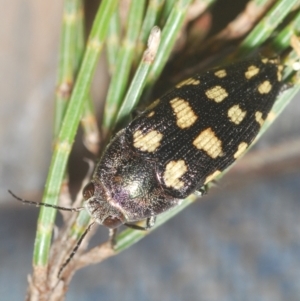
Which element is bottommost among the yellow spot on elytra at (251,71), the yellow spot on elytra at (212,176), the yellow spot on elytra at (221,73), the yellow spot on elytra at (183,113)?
the yellow spot on elytra at (212,176)

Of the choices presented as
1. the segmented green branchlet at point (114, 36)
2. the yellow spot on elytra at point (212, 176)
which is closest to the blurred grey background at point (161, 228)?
the yellow spot on elytra at point (212, 176)

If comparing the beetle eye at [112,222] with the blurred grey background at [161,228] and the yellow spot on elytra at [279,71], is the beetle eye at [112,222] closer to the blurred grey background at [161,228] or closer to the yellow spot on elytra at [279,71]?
the yellow spot on elytra at [279,71]

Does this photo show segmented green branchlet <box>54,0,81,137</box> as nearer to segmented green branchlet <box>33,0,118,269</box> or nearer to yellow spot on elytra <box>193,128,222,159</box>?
segmented green branchlet <box>33,0,118,269</box>

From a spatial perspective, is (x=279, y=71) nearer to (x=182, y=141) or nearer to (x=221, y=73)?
(x=221, y=73)

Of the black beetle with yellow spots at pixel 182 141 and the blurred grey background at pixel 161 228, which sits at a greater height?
the black beetle with yellow spots at pixel 182 141

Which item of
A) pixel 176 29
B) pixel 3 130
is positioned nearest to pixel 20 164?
pixel 3 130

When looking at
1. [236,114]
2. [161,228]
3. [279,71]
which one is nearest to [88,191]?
[236,114]

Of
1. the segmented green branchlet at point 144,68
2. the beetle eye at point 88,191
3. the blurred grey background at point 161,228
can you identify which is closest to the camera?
the segmented green branchlet at point 144,68
